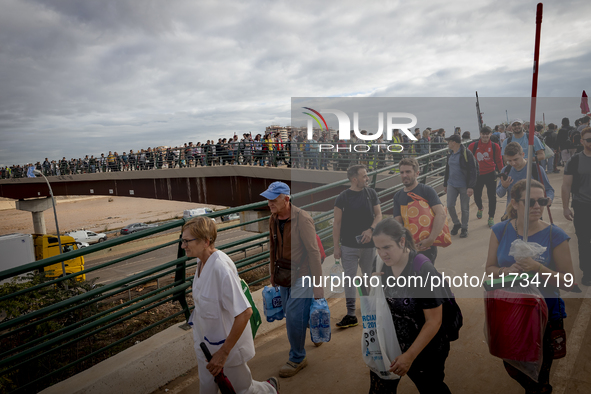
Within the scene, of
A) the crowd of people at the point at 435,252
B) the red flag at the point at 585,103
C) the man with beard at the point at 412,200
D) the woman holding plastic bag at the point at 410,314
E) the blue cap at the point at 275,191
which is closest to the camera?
the woman holding plastic bag at the point at 410,314

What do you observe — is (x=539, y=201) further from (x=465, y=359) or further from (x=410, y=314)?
(x=465, y=359)

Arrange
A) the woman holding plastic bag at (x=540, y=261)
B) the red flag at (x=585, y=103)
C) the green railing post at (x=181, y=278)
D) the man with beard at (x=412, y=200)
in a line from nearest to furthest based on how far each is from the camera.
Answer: the woman holding plastic bag at (x=540, y=261), the red flag at (x=585, y=103), the man with beard at (x=412, y=200), the green railing post at (x=181, y=278)

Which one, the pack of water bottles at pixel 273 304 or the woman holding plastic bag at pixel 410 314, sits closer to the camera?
the woman holding plastic bag at pixel 410 314

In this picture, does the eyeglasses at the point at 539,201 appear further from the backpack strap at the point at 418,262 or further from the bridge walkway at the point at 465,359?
the backpack strap at the point at 418,262

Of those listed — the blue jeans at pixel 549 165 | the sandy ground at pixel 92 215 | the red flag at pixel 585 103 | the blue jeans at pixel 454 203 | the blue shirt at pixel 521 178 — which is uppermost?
the red flag at pixel 585 103

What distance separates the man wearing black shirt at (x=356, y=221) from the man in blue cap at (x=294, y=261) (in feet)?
1.29

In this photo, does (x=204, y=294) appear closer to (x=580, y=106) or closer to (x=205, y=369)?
(x=205, y=369)

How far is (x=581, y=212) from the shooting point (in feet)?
10.5

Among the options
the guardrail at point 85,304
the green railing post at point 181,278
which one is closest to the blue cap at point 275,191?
the guardrail at point 85,304

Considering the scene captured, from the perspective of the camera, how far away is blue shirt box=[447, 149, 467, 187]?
3283 mm

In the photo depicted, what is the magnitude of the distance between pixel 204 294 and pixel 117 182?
3396 centimetres

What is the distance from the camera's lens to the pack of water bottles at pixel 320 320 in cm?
368

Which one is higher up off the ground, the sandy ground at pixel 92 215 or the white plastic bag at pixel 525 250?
the white plastic bag at pixel 525 250

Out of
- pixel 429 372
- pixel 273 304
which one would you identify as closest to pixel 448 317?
pixel 429 372
